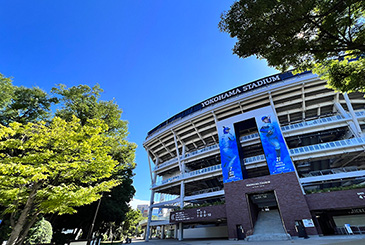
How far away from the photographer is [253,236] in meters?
16.1

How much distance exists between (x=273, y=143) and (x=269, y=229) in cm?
982

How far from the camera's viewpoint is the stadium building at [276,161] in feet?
54.7

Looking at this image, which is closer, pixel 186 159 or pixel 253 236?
pixel 253 236

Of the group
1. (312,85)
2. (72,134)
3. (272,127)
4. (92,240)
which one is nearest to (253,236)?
(272,127)

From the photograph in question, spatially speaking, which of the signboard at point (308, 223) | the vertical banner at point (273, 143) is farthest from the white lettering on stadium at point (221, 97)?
the signboard at point (308, 223)

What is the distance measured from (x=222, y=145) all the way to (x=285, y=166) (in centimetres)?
827

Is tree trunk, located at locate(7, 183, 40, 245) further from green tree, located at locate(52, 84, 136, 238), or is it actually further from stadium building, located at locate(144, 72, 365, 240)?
stadium building, located at locate(144, 72, 365, 240)

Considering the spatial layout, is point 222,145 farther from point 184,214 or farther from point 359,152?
point 359,152

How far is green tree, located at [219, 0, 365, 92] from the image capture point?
5754 mm

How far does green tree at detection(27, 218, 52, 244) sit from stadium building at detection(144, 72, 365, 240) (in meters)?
15.8

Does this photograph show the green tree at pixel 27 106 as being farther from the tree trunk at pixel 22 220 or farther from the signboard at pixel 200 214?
the signboard at pixel 200 214

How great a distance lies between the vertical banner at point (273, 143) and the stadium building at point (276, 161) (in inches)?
4.1

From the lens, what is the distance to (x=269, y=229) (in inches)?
680

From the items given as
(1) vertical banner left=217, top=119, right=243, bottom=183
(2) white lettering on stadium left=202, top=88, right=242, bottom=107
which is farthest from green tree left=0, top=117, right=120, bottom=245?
(2) white lettering on stadium left=202, top=88, right=242, bottom=107
